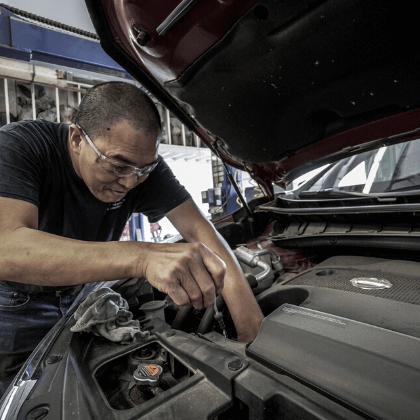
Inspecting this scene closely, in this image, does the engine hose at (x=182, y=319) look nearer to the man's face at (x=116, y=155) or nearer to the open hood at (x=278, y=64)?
the man's face at (x=116, y=155)

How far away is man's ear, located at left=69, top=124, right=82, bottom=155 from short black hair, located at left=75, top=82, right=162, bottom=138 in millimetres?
27

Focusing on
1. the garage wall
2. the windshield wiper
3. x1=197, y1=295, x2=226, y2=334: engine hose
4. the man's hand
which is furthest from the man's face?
the windshield wiper

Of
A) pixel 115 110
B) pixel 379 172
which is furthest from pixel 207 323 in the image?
pixel 379 172

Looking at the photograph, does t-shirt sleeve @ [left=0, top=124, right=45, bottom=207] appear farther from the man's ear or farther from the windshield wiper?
the windshield wiper

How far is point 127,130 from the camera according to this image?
2.94 ft

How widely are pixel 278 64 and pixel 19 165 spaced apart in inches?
31.3

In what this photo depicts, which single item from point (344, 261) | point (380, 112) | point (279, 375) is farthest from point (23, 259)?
point (380, 112)

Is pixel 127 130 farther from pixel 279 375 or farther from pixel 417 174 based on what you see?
pixel 417 174

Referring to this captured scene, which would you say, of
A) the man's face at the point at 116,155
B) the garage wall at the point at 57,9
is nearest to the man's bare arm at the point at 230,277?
the man's face at the point at 116,155

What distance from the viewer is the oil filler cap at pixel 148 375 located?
607 millimetres

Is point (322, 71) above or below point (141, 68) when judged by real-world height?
below

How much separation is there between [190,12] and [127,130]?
1.22 feet

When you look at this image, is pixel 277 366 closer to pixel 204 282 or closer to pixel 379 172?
pixel 204 282

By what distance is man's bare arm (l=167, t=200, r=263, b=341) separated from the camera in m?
0.92
